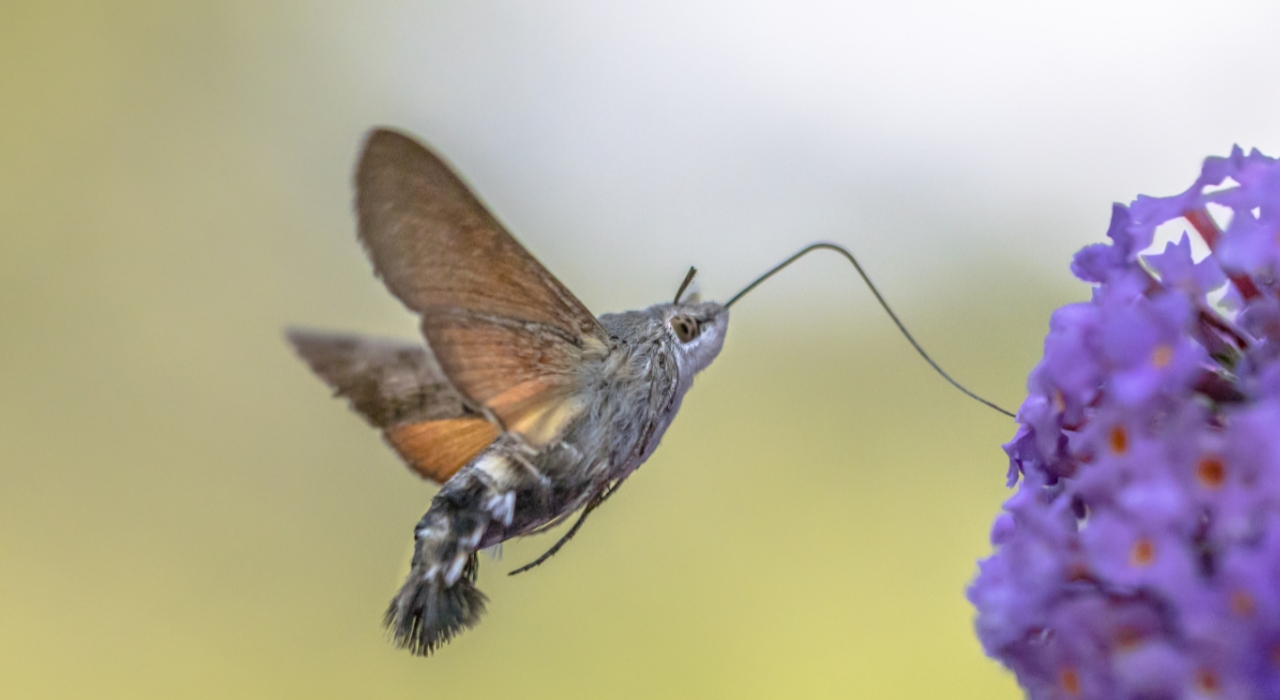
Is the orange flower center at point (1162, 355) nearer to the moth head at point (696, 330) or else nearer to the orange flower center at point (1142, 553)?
the orange flower center at point (1142, 553)

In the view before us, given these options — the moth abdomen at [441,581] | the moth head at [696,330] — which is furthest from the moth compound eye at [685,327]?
the moth abdomen at [441,581]

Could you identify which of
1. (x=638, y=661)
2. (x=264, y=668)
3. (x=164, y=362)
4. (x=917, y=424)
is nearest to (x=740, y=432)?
(x=917, y=424)

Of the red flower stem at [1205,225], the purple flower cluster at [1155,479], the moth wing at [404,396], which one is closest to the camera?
the purple flower cluster at [1155,479]

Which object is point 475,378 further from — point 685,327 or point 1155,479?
point 1155,479

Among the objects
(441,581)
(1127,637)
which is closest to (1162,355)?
(1127,637)

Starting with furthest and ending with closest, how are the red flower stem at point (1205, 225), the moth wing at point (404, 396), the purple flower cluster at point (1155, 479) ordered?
1. the moth wing at point (404, 396)
2. the red flower stem at point (1205, 225)
3. the purple flower cluster at point (1155, 479)

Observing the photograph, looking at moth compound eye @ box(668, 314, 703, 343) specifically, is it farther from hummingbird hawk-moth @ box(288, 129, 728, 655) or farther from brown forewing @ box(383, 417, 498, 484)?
brown forewing @ box(383, 417, 498, 484)

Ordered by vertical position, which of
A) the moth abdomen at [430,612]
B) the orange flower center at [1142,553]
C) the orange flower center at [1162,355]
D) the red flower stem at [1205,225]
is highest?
the red flower stem at [1205,225]

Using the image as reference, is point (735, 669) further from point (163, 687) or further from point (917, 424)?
point (163, 687)

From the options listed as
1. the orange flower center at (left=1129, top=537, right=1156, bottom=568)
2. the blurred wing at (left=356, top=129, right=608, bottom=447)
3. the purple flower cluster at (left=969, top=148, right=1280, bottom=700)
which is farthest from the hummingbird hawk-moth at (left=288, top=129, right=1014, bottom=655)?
the orange flower center at (left=1129, top=537, right=1156, bottom=568)
